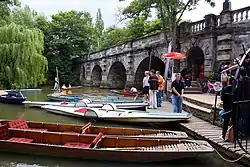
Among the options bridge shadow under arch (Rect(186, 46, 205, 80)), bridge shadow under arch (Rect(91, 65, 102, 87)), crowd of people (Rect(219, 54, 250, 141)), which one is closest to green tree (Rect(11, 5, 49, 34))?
bridge shadow under arch (Rect(91, 65, 102, 87))

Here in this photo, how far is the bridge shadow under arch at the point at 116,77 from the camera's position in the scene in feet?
98.1

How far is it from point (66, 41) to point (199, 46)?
74.2ft

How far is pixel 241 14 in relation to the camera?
1285 centimetres

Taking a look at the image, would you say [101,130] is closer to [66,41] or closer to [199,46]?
[199,46]

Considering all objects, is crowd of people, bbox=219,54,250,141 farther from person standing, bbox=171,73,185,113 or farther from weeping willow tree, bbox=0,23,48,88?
weeping willow tree, bbox=0,23,48,88

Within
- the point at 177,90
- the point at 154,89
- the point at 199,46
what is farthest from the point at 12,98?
the point at 199,46

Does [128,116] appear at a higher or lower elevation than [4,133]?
higher

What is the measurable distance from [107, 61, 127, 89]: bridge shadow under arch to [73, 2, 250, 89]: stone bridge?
136 cm

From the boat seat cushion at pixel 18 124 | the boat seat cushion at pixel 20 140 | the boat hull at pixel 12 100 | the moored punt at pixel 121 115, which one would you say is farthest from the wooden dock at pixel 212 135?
the boat hull at pixel 12 100

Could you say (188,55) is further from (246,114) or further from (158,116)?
(246,114)

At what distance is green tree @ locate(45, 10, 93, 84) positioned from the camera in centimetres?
3509

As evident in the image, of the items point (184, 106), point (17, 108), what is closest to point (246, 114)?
point (184, 106)

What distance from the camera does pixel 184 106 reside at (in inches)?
450

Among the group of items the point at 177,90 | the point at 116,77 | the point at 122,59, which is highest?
the point at 122,59
